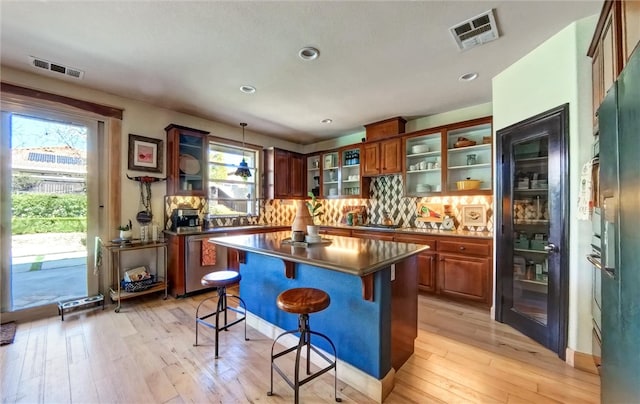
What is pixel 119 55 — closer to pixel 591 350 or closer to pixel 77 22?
pixel 77 22

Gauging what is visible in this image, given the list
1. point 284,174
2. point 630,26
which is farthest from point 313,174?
point 630,26

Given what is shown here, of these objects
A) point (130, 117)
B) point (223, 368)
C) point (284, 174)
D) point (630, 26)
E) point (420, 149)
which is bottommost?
point (223, 368)

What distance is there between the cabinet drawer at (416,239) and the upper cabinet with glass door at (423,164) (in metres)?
0.79

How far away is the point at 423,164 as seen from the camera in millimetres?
4168

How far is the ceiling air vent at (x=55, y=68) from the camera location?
8.78 ft

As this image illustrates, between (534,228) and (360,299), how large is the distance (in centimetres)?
203

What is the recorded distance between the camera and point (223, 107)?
13.0 feet

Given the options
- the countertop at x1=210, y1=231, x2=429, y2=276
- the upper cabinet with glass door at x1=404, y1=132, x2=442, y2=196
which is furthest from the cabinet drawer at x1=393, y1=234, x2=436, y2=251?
the countertop at x1=210, y1=231, x2=429, y2=276

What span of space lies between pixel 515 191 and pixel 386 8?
225 centimetres

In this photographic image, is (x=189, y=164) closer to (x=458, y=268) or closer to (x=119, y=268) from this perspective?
(x=119, y=268)

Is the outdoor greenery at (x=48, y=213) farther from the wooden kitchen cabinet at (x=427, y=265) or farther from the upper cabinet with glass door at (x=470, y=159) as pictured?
the upper cabinet with glass door at (x=470, y=159)

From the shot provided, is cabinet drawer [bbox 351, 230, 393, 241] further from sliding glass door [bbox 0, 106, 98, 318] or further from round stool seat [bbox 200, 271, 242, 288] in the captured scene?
sliding glass door [bbox 0, 106, 98, 318]

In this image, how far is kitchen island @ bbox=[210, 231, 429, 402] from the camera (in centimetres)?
177

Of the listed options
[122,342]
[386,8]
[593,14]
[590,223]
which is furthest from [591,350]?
[122,342]
